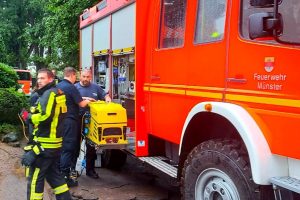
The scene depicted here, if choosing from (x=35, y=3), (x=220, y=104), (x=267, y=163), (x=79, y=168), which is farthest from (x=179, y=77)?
(x=35, y=3)

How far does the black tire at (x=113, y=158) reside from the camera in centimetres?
796

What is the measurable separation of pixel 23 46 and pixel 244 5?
3780cm

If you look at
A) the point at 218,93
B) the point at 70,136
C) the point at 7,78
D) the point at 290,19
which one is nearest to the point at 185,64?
the point at 218,93

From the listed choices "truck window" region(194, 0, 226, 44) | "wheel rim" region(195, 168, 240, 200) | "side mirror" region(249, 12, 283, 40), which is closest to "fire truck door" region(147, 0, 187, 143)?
"truck window" region(194, 0, 226, 44)

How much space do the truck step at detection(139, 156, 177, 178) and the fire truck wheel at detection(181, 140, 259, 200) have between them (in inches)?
21.0

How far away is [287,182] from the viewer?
3.34 meters

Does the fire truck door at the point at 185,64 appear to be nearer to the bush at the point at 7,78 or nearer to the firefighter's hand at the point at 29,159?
the firefighter's hand at the point at 29,159

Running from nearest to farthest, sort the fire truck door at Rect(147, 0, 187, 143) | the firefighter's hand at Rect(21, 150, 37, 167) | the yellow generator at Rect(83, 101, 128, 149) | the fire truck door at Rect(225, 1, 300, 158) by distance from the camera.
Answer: the fire truck door at Rect(225, 1, 300, 158)
the fire truck door at Rect(147, 0, 187, 143)
the firefighter's hand at Rect(21, 150, 37, 167)
the yellow generator at Rect(83, 101, 128, 149)

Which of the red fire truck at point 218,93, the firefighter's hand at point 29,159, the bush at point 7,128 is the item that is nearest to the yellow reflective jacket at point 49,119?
the firefighter's hand at point 29,159

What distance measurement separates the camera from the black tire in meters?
7.96

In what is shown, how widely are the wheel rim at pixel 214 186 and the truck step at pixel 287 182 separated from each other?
41 cm

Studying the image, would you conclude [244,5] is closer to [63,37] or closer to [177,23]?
[177,23]

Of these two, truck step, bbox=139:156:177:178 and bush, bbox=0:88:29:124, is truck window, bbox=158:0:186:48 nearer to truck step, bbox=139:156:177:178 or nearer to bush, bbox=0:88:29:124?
truck step, bbox=139:156:177:178

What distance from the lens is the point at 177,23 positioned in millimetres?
4953
